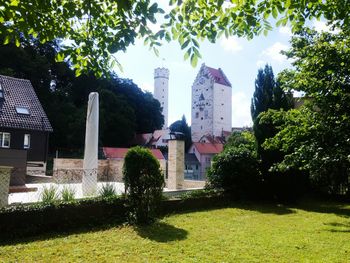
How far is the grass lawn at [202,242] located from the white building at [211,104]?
217 ft

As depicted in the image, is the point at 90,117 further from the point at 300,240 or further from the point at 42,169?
the point at 42,169

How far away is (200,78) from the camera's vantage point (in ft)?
260

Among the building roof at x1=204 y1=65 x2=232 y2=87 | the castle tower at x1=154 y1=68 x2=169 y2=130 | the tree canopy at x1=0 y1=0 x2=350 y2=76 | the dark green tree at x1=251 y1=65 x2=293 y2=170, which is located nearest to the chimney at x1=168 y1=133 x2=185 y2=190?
the dark green tree at x1=251 y1=65 x2=293 y2=170

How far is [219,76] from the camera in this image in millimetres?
78625

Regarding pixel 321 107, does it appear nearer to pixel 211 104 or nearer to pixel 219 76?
pixel 211 104

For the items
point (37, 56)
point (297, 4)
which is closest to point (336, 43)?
point (297, 4)

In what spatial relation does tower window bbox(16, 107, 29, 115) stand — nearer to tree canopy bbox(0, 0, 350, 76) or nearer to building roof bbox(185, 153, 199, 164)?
→ tree canopy bbox(0, 0, 350, 76)

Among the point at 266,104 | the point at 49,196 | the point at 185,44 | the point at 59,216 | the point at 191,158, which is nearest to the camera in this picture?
the point at 185,44

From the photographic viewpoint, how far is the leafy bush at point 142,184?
8.52 m

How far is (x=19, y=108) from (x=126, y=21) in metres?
24.1

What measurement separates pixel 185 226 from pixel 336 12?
5970 millimetres

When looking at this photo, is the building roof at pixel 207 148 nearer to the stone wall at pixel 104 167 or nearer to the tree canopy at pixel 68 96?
the tree canopy at pixel 68 96

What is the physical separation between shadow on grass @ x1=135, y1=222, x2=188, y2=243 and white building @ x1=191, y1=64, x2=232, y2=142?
220 feet

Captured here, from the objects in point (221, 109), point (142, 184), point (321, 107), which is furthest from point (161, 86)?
point (142, 184)
